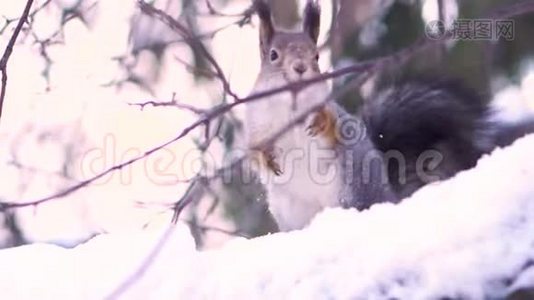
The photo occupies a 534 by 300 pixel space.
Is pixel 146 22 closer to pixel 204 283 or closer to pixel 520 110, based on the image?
pixel 204 283

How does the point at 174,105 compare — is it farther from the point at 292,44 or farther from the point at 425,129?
the point at 425,129

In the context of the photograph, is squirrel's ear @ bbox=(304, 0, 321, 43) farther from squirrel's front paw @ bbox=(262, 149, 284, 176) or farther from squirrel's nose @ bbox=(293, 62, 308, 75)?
squirrel's front paw @ bbox=(262, 149, 284, 176)

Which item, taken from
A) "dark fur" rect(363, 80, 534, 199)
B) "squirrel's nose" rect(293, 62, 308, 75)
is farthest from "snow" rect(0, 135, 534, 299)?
"squirrel's nose" rect(293, 62, 308, 75)

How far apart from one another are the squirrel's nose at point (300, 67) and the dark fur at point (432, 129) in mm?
82

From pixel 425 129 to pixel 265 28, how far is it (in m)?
0.25

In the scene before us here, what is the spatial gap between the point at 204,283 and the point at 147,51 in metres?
0.28

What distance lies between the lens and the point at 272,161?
0.96 m

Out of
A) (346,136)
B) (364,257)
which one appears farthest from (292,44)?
(364,257)

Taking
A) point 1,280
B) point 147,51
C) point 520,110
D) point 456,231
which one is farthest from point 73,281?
point 520,110

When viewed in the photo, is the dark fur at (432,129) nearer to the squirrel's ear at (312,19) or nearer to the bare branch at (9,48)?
the squirrel's ear at (312,19)

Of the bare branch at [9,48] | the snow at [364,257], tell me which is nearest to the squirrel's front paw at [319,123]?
the snow at [364,257]

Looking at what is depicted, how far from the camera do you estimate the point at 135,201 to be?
91cm

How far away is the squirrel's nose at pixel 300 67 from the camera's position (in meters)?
0.92

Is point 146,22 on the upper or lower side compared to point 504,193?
upper
